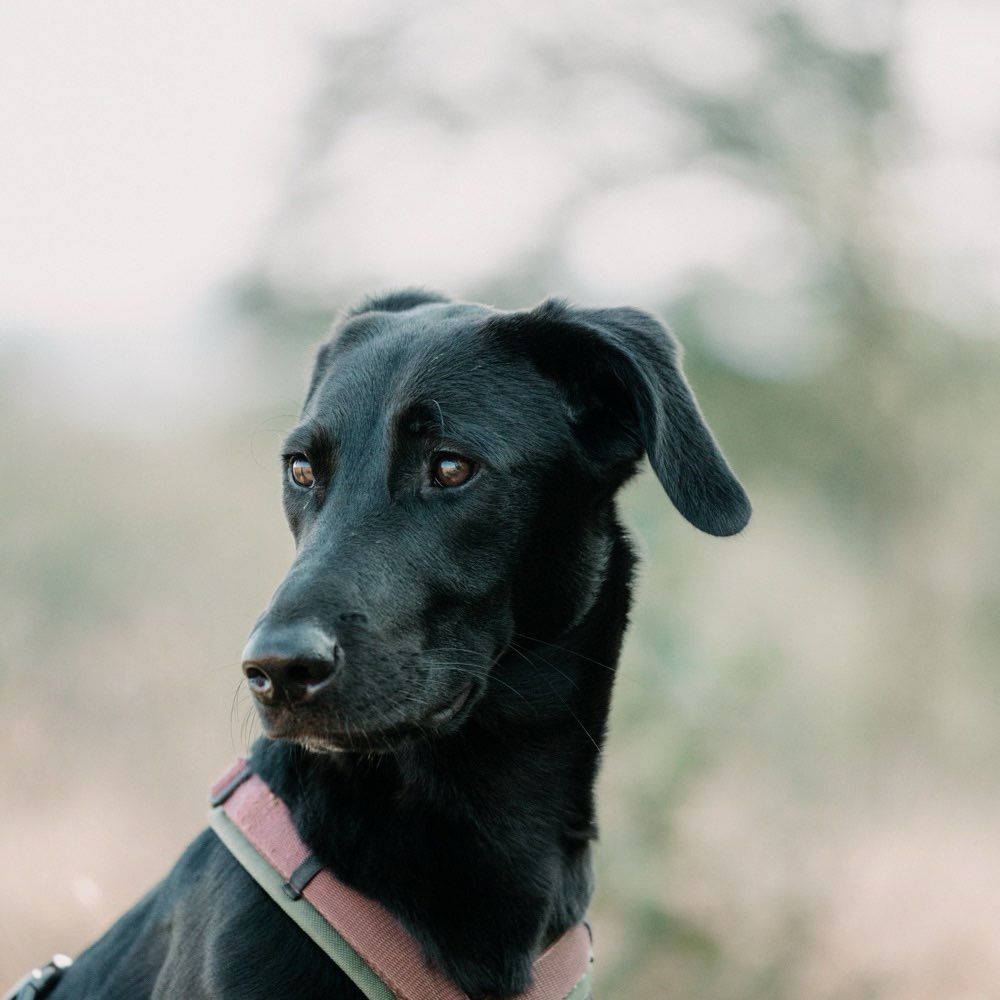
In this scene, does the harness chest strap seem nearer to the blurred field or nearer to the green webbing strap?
the green webbing strap

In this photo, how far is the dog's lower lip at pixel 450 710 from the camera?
2328mm

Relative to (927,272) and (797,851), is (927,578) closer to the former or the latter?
(927,272)

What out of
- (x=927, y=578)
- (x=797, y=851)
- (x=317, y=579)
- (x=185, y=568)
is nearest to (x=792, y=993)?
(x=797, y=851)

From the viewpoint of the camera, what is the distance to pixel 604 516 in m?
2.68

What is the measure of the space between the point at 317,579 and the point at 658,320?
1017 mm

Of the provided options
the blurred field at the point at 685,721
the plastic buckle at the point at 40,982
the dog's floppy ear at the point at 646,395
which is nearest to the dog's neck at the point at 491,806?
the dog's floppy ear at the point at 646,395

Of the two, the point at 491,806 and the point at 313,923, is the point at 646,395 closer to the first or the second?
the point at 491,806

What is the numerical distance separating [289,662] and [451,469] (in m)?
0.58

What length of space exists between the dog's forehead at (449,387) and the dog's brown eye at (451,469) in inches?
1.7

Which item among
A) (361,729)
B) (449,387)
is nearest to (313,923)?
(361,729)

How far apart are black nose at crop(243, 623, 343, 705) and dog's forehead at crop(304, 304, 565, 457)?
0.56 m

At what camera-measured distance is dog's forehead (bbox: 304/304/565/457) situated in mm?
2490

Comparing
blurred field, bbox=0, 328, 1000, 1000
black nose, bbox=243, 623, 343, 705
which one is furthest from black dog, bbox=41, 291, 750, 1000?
blurred field, bbox=0, 328, 1000, 1000

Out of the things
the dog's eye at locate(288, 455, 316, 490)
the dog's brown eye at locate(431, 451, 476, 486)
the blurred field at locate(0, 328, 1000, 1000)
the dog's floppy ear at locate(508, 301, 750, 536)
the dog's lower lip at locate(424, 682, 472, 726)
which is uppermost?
the dog's eye at locate(288, 455, 316, 490)
